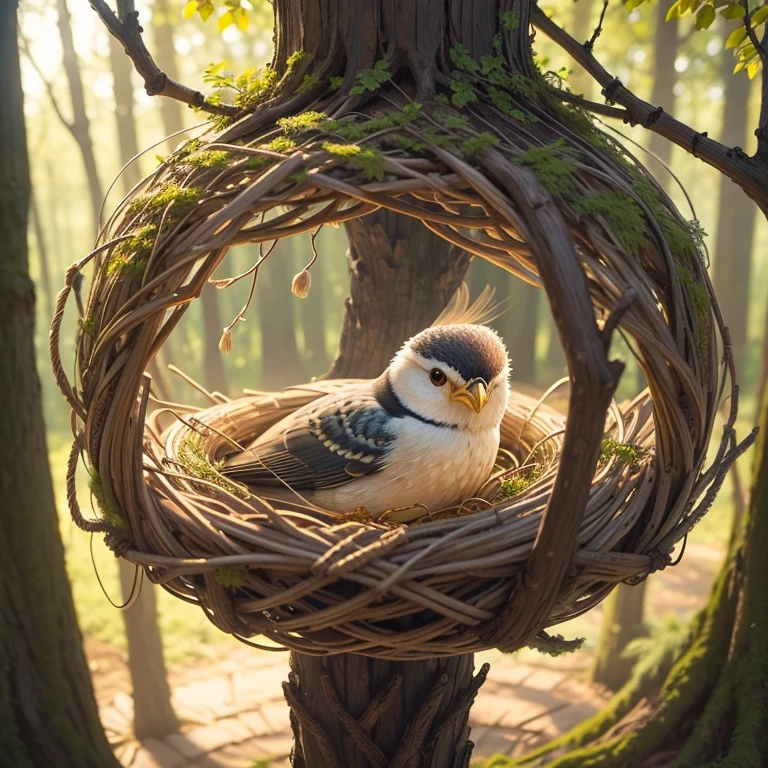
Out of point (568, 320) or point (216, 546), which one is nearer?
point (568, 320)

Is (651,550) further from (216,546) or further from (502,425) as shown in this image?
(502,425)

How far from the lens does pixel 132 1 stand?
1232mm

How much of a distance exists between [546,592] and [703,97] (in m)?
6.41

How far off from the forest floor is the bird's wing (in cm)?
178

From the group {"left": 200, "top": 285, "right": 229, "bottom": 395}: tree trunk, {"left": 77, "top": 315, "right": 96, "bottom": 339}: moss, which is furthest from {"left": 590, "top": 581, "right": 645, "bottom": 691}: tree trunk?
{"left": 77, "top": 315, "right": 96, "bottom": 339}: moss

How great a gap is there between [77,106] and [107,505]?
2264mm

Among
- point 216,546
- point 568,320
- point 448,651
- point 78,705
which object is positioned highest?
point 568,320

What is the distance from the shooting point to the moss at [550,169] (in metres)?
0.89

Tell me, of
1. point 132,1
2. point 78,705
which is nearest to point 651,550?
point 132,1

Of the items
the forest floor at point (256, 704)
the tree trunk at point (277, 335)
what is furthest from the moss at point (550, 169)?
the tree trunk at point (277, 335)

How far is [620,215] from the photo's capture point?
3.05ft

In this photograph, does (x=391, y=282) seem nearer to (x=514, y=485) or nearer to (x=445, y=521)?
(x=514, y=485)

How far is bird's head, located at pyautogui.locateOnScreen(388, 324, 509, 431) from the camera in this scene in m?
1.32

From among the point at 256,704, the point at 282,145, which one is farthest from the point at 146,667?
the point at 282,145
